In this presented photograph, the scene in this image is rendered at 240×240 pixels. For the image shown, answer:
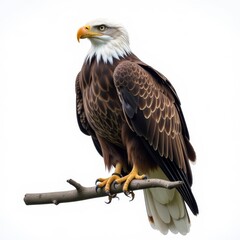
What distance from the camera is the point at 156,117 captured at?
7242 millimetres

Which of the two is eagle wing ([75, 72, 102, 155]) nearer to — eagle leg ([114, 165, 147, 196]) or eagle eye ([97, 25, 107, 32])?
eagle eye ([97, 25, 107, 32])

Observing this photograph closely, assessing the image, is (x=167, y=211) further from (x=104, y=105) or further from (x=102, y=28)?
(x=102, y=28)

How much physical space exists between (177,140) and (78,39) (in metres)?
1.69

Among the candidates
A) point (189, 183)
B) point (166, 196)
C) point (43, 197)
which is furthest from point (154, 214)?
point (43, 197)

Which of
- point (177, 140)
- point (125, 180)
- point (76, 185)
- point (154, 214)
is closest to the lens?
point (76, 185)

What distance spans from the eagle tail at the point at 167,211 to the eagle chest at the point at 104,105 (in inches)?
43.2

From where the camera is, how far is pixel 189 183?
284 inches

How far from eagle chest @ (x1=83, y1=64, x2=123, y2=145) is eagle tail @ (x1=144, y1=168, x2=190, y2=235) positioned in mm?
1096

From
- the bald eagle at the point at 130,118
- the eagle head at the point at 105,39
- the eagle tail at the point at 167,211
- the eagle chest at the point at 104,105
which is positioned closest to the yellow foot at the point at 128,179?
the bald eagle at the point at 130,118

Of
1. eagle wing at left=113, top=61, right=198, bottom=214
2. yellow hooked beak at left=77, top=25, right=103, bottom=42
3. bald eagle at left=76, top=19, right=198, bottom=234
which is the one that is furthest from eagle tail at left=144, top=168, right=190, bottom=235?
yellow hooked beak at left=77, top=25, right=103, bottom=42

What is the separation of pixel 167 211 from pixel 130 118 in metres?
1.58

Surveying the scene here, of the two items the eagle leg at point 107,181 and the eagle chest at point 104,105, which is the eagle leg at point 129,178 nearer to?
the eagle leg at point 107,181

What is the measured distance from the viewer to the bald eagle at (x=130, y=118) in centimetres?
695

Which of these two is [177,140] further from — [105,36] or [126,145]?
[105,36]
